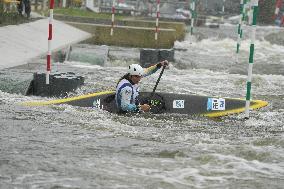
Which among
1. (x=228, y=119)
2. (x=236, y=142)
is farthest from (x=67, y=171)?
(x=228, y=119)

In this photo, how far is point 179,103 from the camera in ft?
33.3

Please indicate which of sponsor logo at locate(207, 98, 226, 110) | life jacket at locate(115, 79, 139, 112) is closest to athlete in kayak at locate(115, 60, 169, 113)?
life jacket at locate(115, 79, 139, 112)

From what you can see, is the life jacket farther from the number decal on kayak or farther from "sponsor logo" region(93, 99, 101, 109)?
the number decal on kayak

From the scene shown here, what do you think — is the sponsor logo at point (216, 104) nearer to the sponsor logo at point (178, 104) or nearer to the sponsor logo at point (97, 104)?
the sponsor logo at point (178, 104)

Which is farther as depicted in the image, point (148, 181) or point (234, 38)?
point (234, 38)

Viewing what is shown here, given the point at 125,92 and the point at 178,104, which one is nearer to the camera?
the point at 125,92

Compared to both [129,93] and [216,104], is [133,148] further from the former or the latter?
[216,104]

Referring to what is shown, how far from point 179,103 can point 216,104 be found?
0.60 meters

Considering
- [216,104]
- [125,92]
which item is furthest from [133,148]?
[216,104]

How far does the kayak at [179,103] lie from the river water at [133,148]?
0.68 feet

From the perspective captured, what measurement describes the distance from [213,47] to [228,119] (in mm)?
14433

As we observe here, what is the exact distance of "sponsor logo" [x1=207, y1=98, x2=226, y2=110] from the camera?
10134mm

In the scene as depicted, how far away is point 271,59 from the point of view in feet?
68.4

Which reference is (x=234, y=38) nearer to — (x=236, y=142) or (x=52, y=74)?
(x=52, y=74)
